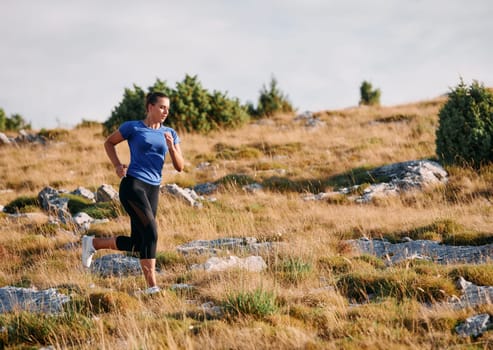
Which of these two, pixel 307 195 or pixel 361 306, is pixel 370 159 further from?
pixel 361 306

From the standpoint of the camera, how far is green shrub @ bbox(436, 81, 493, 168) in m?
13.2

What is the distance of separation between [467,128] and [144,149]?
384 inches

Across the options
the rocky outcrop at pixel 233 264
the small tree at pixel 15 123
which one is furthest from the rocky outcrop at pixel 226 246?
the small tree at pixel 15 123

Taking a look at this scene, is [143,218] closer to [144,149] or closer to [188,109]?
[144,149]

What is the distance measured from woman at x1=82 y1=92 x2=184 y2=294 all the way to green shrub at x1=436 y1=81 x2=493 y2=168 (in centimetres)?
913

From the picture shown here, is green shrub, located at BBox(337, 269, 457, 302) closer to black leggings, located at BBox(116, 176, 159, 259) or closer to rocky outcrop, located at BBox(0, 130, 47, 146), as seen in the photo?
black leggings, located at BBox(116, 176, 159, 259)

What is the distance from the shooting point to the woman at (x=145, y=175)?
6.14 metres

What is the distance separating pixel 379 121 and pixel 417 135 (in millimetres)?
3785

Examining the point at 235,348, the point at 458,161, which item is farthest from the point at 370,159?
the point at 235,348

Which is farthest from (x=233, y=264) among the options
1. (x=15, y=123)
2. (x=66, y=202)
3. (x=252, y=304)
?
(x=15, y=123)

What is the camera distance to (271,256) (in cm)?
760

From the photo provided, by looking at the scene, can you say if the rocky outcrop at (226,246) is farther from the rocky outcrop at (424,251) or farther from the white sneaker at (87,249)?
the white sneaker at (87,249)

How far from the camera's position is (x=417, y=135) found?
60.1 feet

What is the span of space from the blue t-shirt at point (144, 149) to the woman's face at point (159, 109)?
0.14m
